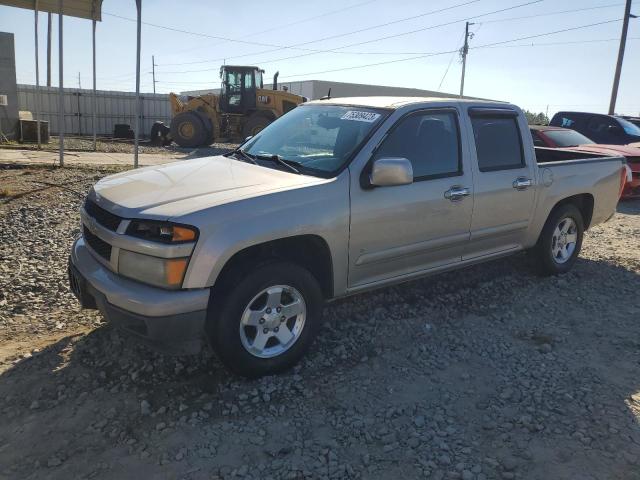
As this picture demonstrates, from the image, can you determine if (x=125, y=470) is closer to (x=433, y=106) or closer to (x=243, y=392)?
(x=243, y=392)

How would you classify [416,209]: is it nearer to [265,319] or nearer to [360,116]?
[360,116]

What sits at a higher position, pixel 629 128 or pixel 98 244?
pixel 629 128

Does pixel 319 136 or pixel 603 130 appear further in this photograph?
pixel 603 130

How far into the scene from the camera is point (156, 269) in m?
3.12

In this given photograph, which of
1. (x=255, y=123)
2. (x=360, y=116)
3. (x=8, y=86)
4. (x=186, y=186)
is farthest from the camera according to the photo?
(x=255, y=123)

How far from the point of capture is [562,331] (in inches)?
180

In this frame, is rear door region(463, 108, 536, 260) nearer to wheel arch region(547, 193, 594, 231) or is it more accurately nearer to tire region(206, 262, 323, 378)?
wheel arch region(547, 193, 594, 231)

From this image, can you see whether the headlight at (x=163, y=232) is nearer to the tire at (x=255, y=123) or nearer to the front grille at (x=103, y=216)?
the front grille at (x=103, y=216)

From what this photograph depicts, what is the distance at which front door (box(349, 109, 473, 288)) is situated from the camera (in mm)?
3896

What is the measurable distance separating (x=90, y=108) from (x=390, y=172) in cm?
2536

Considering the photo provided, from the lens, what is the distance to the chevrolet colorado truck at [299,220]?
315 centimetres

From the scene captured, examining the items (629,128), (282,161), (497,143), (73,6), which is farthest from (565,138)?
(73,6)

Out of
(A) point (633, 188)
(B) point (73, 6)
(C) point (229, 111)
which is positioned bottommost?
(A) point (633, 188)

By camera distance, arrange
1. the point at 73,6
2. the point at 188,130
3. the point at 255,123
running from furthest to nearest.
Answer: the point at 255,123, the point at 188,130, the point at 73,6
